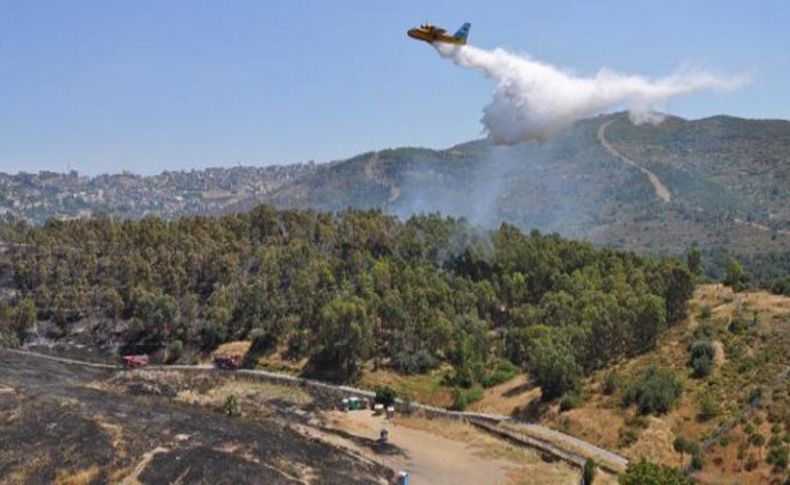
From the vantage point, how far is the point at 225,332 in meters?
113

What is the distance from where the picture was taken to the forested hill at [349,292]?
96.4m

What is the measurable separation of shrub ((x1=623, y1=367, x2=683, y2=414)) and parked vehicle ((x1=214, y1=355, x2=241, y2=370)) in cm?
5049

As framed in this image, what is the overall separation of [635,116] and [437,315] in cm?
3515

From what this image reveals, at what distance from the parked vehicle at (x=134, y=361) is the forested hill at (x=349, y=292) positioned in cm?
420

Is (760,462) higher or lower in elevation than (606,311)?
lower

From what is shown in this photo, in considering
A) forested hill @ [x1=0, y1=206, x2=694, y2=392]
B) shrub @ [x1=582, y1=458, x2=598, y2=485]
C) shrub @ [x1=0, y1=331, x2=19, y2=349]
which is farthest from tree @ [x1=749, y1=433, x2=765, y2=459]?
shrub @ [x1=0, y1=331, x2=19, y2=349]

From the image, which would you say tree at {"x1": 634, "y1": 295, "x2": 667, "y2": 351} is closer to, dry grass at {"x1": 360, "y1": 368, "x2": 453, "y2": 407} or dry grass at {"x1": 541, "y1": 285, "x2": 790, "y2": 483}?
dry grass at {"x1": 541, "y1": 285, "x2": 790, "y2": 483}

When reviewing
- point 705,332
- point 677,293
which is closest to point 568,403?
point 705,332

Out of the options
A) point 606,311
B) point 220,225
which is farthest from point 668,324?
point 220,225

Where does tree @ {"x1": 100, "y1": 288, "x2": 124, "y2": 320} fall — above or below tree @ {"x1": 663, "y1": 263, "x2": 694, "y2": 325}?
below

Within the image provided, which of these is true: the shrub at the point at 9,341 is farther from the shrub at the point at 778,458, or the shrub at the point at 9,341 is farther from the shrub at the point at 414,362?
the shrub at the point at 778,458

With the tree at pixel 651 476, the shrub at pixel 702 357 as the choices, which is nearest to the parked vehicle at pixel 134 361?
the shrub at pixel 702 357

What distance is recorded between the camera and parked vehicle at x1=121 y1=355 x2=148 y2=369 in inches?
4232

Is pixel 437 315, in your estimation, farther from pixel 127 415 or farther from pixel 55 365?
pixel 55 365
